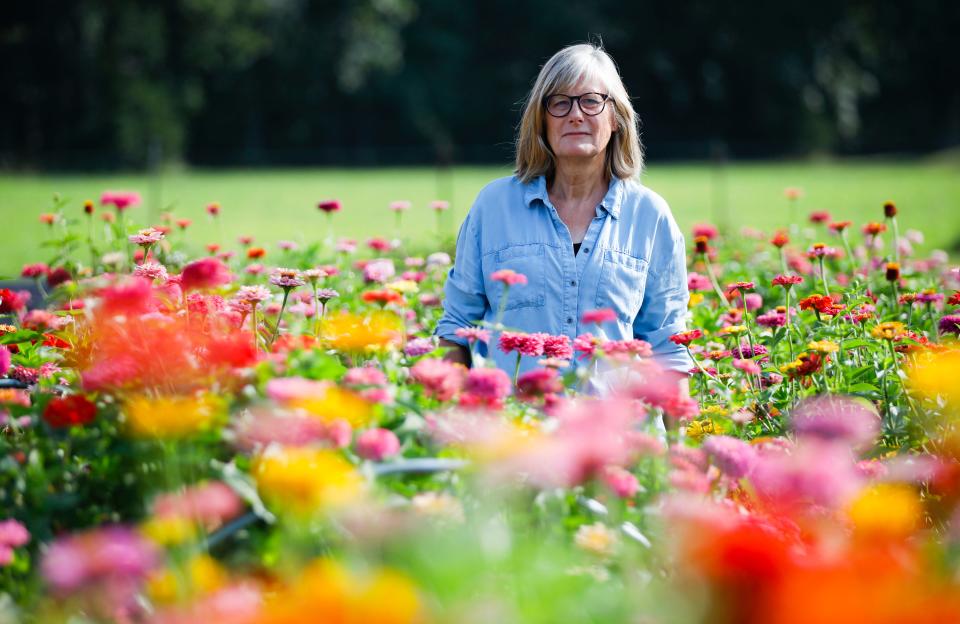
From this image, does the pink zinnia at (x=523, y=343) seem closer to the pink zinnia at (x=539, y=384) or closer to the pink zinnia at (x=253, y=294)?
the pink zinnia at (x=539, y=384)

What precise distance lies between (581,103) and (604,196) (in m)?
0.28

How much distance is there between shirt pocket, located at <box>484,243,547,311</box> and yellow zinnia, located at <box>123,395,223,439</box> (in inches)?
56.5

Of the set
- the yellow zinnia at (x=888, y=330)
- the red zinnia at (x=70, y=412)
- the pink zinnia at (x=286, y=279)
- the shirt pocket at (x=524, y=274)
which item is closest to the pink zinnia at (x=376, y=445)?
the red zinnia at (x=70, y=412)

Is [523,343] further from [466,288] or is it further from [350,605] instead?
[350,605]

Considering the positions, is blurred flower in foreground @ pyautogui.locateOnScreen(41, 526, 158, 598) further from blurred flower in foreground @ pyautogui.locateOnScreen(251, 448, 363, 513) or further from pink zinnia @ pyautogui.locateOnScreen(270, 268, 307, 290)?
pink zinnia @ pyautogui.locateOnScreen(270, 268, 307, 290)

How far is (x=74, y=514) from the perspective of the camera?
153 centimetres

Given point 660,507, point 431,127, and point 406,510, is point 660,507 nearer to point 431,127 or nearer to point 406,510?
point 406,510

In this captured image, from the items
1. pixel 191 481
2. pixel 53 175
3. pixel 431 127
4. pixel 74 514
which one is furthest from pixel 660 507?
pixel 431 127

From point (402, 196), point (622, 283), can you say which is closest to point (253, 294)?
point (622, 283)

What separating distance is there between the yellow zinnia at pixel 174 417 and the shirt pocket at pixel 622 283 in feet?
5.04

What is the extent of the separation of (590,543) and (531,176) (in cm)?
178

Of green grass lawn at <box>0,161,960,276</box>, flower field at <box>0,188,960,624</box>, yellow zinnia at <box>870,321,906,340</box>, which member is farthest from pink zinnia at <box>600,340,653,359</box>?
green grass lawn at <box>0,161,960,276</box>

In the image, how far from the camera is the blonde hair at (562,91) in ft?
9.08

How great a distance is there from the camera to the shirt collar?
110 inches
